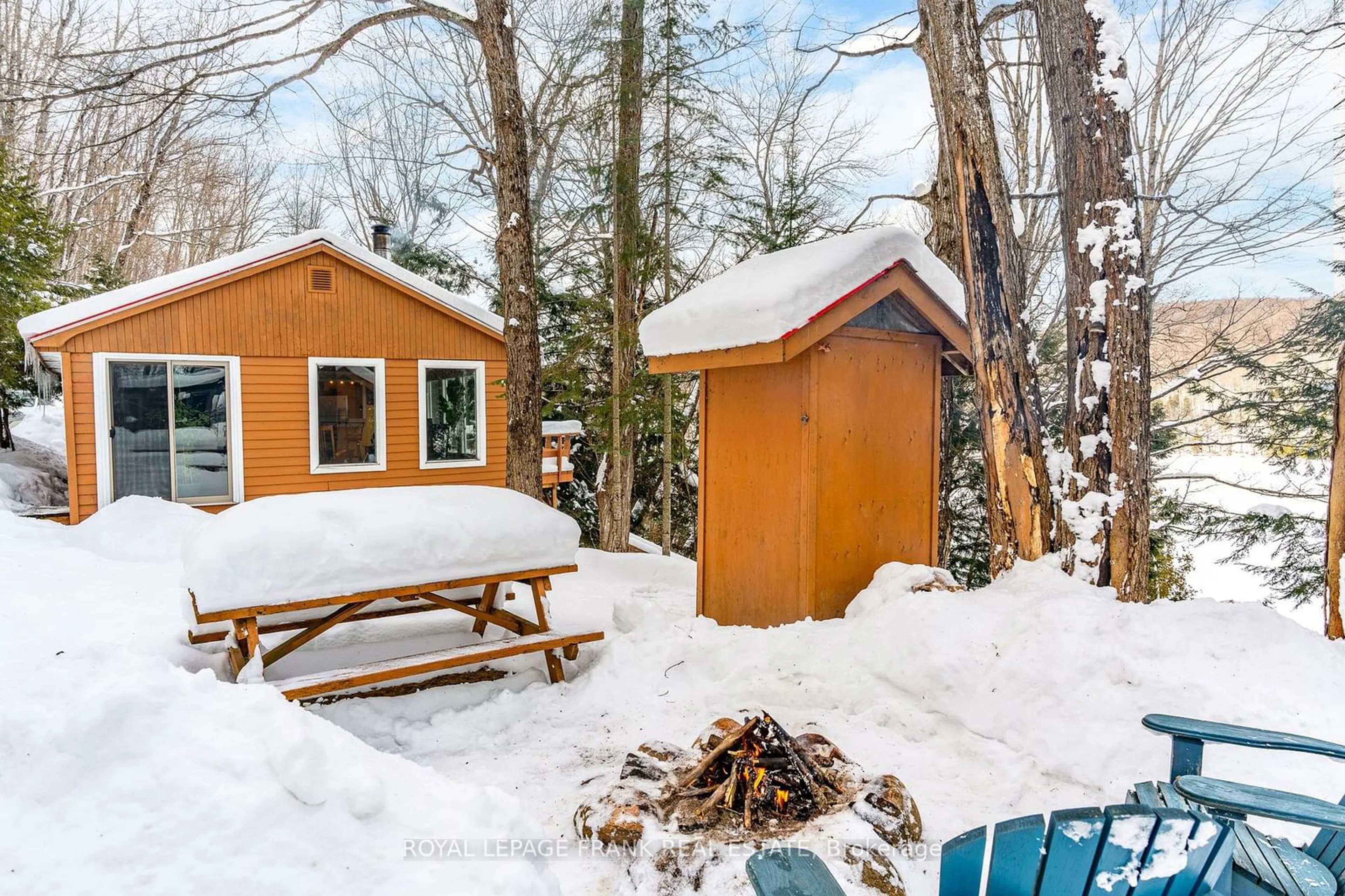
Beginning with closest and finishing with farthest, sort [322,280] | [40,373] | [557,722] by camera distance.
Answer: [557,722], [322,280], [40,373]

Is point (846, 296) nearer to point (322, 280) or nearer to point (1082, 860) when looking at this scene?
point (1082, 860)

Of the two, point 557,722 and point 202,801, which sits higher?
point 202,801

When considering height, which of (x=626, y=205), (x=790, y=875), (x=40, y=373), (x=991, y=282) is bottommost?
(x=790, y=875)

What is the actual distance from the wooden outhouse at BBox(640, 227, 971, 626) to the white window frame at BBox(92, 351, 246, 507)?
6.77 m

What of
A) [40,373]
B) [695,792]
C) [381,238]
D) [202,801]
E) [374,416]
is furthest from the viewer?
[381,238]

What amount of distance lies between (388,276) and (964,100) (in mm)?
8860

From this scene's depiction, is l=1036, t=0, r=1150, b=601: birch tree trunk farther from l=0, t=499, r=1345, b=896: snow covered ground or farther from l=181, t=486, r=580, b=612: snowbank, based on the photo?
l=181, t=486, r=580, b=612: snowbank

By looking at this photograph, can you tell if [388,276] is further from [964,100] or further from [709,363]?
[964,100]

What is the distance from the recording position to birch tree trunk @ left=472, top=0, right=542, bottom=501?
736 centimetres

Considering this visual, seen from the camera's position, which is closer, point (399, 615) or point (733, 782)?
point (733, 782)

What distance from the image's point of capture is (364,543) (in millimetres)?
3615

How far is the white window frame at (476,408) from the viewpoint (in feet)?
36.7

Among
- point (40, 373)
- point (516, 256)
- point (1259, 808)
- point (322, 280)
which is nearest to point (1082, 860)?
point (1259, 808)

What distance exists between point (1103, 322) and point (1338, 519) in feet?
5.03
